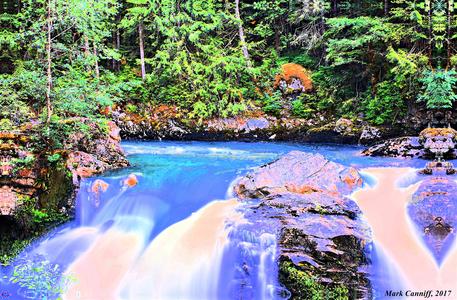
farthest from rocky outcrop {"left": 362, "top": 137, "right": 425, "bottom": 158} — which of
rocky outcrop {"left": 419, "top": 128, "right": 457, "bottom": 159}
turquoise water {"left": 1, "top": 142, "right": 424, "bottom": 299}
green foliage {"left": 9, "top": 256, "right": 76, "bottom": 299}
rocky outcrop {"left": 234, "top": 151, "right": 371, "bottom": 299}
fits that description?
green foliage {"left": 9, "top": 256, "right": 76, "bottom": 299}

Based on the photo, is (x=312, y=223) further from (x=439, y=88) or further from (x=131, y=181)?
(x=439, y=88)

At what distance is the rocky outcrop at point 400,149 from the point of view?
426 inches

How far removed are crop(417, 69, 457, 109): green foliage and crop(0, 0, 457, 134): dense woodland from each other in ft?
0.11

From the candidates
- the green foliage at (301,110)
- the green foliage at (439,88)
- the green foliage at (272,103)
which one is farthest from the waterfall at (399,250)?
the green foliage at (272,103)

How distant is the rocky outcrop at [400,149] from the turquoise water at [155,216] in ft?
1.46

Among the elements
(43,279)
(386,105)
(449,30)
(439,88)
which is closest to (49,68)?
(43,279)

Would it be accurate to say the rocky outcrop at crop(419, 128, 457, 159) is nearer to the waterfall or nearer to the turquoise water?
the turquoise water

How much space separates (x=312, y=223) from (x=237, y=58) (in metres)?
11.2

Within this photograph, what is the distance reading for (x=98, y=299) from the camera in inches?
253

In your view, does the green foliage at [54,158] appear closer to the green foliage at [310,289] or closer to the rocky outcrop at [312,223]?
the rocky outcrop at [312,223]

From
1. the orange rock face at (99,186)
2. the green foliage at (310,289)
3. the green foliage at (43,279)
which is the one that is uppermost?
the orange rock face at (99,186)

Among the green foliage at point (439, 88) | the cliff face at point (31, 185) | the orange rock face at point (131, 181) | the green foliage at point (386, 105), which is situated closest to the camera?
the cliff face at point (31, 185)

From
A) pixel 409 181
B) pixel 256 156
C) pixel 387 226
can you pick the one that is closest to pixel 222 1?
pixel 256 156

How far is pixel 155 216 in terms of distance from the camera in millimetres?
7793
